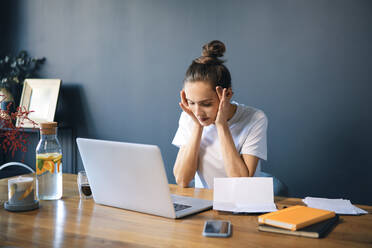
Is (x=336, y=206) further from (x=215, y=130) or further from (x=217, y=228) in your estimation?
(x=215, y=130)

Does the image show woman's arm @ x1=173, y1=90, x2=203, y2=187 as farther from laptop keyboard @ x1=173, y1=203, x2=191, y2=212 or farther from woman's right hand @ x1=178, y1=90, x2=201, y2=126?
laptop keyboard @ x1=173, y1=203, x2=191, y2=212

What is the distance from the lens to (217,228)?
109 centimetres

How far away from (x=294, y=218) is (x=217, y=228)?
22cm

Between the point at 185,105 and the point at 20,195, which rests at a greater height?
the point at 185,105

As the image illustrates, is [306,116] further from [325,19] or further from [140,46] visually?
[140,46]

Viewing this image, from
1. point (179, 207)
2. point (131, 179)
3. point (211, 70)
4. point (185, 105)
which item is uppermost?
point (211, 70)

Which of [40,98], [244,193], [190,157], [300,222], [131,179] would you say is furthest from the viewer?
[40,98]

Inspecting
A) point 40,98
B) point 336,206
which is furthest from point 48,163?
point 40,98

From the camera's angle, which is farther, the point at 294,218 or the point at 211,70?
the point at 211,70

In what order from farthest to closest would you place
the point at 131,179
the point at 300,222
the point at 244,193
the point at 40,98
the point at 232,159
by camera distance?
the point at 40,98, the point at 232,159, the point at 244,193, the point at 131,179, the point at 300,222

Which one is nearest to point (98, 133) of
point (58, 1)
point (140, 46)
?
point (140, 46)

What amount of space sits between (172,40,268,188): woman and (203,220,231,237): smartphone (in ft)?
2.11

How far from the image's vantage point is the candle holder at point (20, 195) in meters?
1.29

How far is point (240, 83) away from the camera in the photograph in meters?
2.87
